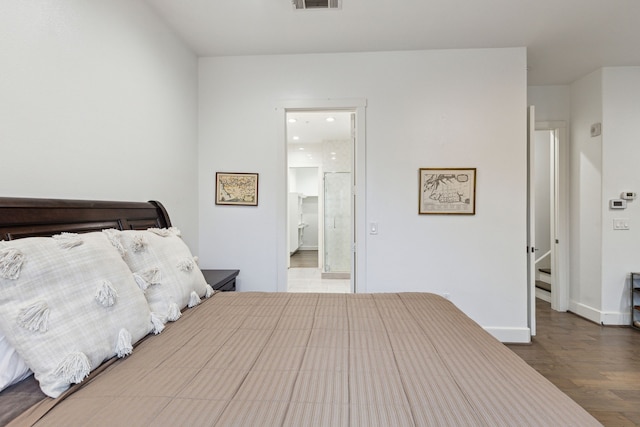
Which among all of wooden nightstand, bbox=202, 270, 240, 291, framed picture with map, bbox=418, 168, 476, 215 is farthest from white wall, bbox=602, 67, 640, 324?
wooden nightstand, bbox=202, 270, 240, 291

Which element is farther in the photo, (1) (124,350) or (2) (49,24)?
(2) (49,24)

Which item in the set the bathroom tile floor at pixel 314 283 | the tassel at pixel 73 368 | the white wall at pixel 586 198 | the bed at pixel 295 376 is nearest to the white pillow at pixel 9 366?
the bed at pixel 295 376

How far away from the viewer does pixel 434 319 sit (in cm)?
136

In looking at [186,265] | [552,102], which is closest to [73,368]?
[186,265]

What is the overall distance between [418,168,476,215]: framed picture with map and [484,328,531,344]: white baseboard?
3.84 feet

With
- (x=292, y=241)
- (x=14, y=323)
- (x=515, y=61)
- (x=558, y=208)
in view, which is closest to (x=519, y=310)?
(x=558, y=208)

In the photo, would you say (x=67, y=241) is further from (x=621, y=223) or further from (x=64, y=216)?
(x=621, y=223)

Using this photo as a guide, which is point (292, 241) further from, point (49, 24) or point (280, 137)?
point (49, 24)

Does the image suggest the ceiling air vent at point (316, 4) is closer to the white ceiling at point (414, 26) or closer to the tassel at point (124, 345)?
the white ceiling at point (414, 26)

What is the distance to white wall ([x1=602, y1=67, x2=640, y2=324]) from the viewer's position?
121 inches

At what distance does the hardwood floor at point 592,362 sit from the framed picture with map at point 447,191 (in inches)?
55.6

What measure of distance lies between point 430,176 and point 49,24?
2.84m

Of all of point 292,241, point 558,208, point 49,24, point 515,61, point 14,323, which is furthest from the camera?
point 292,241

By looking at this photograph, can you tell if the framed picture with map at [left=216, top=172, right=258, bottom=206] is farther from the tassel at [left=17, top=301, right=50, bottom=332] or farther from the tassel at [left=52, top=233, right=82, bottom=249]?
the tassel at [left=17, top=301, right=50, bottom=332]
